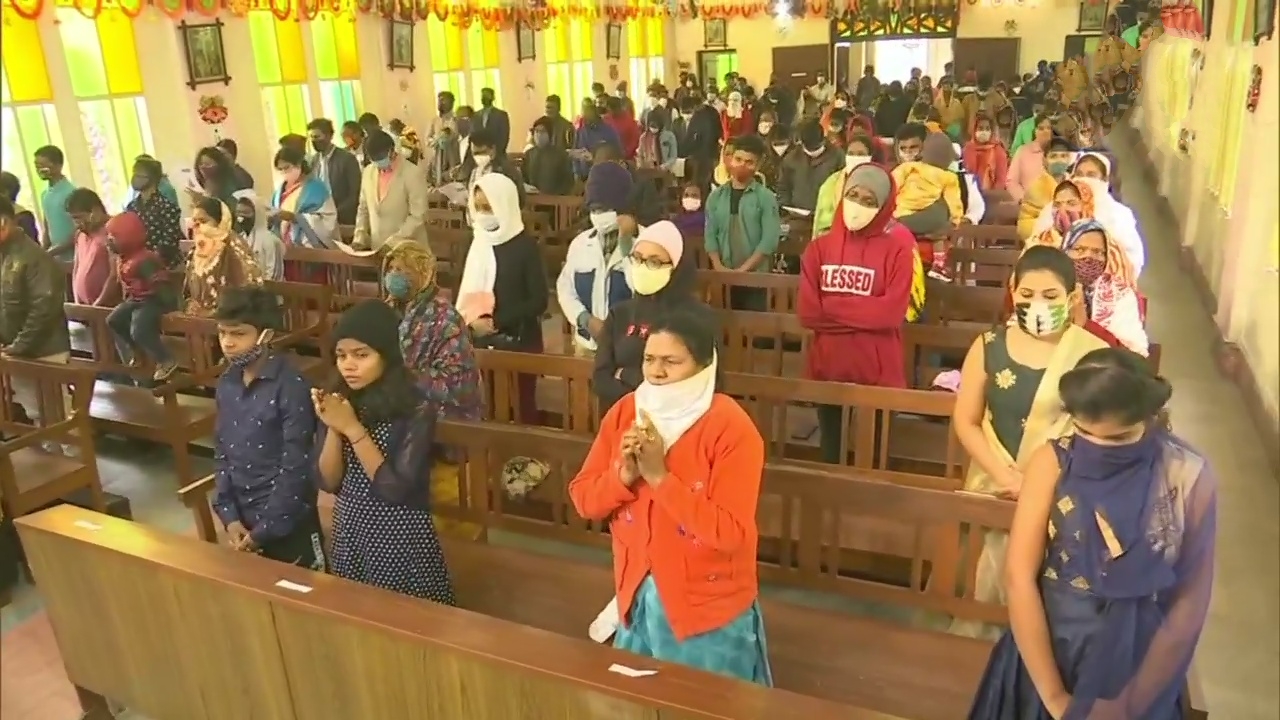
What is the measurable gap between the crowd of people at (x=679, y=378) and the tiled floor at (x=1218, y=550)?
68 centimetres

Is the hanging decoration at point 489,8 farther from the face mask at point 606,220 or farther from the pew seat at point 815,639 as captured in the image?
the pew seat at point 815,639

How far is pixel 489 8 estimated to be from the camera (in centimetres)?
1382

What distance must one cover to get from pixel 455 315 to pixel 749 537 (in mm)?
1717

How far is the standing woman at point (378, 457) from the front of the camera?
2590 millimetres

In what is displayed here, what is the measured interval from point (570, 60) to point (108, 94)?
9.42 metres

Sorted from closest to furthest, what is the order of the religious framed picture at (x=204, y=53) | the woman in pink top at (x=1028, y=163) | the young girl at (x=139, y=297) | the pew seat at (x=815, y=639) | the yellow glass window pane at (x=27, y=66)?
the pew seat at (x=815, y=639) < the young girl at (x=139, y=297) < the woman in pink top at (x=1028, y=163) < the yellow glass window pane at (x=27, y=66) < the religious framed picture at (x=204, y=53)

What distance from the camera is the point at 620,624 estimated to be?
2.43 metres

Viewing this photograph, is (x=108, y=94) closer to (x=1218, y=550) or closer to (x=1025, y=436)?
(x=1025, y=436)

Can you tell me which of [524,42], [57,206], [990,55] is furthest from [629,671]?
[990,55]

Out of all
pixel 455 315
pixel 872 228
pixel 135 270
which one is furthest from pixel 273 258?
pixel 872 228

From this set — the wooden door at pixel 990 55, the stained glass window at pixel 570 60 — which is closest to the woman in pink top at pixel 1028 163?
the stained glass window at pixel 570 60

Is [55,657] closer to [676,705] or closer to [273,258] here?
[676,705]

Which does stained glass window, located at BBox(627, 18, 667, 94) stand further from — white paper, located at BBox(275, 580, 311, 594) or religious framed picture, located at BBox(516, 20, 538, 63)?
white paper, located at BBox(275, 580, 311, 594)

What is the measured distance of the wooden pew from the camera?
1.95 meters
